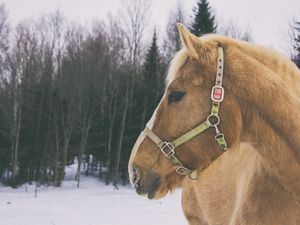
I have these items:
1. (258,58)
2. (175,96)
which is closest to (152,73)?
(258,58)

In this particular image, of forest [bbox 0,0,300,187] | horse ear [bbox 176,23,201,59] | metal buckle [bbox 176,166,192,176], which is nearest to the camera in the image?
horse ear [bbox 176,23,201,59]

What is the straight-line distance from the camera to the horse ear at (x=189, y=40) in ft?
8.27

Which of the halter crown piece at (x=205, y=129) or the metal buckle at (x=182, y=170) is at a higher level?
the halter crown piece at (x=205, y=129)

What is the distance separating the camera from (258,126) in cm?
263

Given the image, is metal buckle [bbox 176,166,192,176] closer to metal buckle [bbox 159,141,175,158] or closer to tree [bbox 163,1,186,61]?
metal buckle [bbox 159,141,175,158]

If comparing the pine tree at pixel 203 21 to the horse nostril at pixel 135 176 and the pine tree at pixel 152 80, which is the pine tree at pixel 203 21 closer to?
the pine tree at pixel 152 80

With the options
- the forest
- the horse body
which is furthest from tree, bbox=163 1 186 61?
the horse body

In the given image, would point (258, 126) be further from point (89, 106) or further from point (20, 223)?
point (89, 106)

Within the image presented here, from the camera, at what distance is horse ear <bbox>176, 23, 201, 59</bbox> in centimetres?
252

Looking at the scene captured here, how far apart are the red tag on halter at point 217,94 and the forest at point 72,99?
25562mm

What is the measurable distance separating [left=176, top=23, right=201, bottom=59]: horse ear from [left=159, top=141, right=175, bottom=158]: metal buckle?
0.59 meters

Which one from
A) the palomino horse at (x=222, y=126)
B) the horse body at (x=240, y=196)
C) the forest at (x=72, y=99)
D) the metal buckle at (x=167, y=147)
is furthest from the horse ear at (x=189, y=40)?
the forest at (x=72, y=99)

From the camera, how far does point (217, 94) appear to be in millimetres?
2537

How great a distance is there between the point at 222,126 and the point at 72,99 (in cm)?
2687
